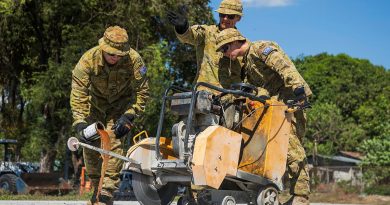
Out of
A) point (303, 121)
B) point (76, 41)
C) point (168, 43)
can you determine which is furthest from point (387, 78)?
point (303, 121)

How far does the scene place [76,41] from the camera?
2677 cm

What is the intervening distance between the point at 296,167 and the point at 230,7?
2.07 meters

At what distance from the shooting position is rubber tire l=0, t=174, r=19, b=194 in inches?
832

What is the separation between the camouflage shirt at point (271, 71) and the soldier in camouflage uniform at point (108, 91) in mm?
1364

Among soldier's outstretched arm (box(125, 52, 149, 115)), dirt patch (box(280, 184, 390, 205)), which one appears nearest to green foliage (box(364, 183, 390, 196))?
dirt patch (box(280, 184, 390, 205))

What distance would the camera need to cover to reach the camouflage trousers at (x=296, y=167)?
7.58 meters

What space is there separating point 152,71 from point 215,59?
1873 cm

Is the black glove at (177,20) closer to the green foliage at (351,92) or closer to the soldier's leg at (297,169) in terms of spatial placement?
the soldier's leg at (297,169)

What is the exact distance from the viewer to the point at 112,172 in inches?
324

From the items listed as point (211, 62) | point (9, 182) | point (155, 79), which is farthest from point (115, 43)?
point (155, 79)

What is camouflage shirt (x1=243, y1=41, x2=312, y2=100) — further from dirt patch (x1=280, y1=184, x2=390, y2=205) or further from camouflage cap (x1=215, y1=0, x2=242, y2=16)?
dirt patch (x1=280, y1=184, x2=390, y2=205)

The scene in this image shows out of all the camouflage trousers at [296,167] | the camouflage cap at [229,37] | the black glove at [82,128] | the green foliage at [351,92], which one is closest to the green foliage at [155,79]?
the black glove at [82,128]

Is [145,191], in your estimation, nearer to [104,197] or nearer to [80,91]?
[104,197]

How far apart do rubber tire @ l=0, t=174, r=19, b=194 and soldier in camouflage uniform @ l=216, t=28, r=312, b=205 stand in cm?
1467
